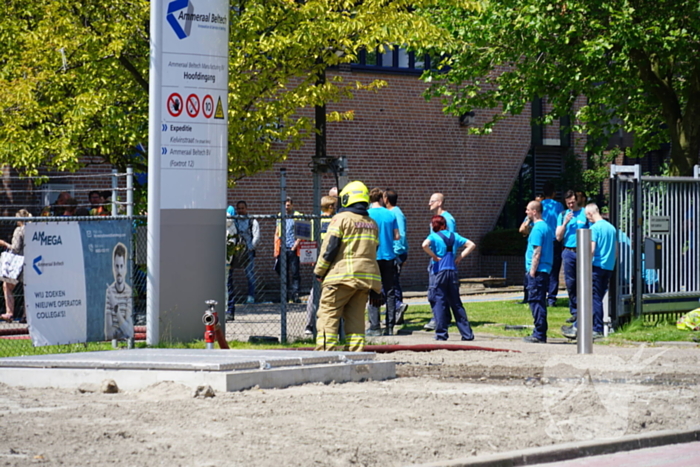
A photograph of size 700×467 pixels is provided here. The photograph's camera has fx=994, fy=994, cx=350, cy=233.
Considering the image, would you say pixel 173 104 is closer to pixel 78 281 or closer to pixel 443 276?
pixel 78 281

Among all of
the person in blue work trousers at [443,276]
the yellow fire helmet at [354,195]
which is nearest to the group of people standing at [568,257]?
the person in blue work trousers at [443,276]

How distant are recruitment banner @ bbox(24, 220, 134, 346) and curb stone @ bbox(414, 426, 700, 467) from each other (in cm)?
568

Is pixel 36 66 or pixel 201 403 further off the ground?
pixel 36 66

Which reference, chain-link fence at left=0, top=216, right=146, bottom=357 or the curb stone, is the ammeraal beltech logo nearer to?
chain-link fence at left=0, top=216, right=146, bottom=357

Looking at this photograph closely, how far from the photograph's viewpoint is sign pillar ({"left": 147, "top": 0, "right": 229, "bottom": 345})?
1159cm

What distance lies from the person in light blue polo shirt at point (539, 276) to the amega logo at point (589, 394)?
5.77 feet

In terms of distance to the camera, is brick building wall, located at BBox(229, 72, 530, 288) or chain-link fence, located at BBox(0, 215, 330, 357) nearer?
chain-link fence, located at BBox(0, 215, 330, 357)

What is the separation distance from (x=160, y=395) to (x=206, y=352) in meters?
1.34

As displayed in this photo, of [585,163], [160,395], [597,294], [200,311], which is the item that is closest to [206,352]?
[160,395]

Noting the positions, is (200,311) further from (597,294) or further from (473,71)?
(473,71)

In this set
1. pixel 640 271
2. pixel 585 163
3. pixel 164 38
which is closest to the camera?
pixel 164 38

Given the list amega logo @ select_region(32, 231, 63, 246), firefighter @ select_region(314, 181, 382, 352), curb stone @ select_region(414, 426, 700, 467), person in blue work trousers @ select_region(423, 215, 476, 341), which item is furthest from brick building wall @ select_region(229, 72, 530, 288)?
curb stone @ select_region(414, 426, 700, 467)

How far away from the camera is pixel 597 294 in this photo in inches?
545

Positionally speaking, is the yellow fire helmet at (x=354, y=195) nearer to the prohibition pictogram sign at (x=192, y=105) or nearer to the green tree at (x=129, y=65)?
the prohibition pictogram sign at (x=192, y=105)
